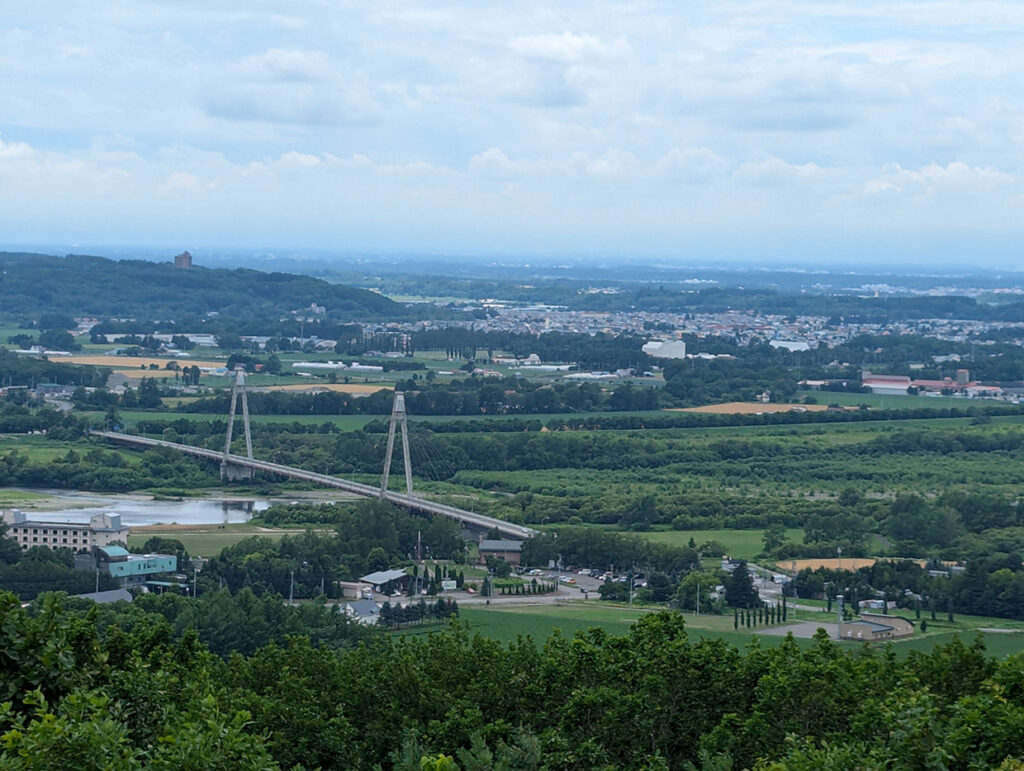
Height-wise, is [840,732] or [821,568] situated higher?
[840,732]

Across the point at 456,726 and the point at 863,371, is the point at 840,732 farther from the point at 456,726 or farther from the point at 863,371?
the point at 863,371

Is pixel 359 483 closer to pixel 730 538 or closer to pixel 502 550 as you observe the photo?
pixel 502 550

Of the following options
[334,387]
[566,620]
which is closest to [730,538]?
[566,620]

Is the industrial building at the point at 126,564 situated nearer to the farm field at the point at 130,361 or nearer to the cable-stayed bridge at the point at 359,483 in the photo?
the cable-stayed bridge at the point at 359,483

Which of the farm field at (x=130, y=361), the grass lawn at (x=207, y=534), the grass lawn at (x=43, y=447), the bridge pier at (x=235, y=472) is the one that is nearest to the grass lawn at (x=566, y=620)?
the grass lawn at (x=207, y=534)

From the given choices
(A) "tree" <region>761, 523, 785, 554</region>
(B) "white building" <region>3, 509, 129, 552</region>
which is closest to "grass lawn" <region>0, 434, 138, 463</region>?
(B) "white building" <region>3, 509, 129, 552</region>

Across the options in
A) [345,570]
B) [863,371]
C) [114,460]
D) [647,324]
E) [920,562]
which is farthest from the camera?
[647,324]

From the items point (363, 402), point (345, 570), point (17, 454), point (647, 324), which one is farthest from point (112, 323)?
point (345, 570)
